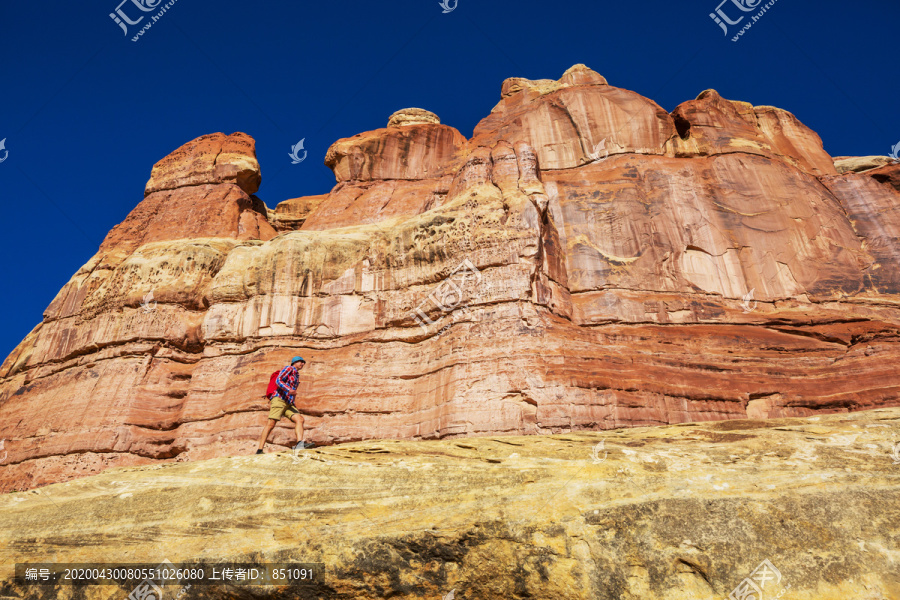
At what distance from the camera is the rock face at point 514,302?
20766mm

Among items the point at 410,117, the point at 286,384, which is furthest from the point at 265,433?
the point at 410,117

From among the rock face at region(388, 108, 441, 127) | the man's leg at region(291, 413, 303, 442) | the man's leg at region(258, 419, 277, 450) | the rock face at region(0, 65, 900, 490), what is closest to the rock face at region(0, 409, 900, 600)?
the man's leg at region(291, 413, 303, 442)

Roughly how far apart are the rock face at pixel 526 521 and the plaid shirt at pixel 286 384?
2.68m

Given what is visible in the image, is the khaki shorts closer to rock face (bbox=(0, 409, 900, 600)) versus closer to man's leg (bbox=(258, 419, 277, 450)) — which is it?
man's leg (bbox=(258, 419, 277, 450))

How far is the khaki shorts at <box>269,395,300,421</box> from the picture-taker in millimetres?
15073

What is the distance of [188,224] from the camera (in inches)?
1262

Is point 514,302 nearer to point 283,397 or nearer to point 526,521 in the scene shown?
point 283,397

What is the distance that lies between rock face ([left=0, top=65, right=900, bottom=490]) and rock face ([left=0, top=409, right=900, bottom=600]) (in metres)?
7.49

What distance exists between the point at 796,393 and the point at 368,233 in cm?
1730

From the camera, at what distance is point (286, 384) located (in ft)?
50.4

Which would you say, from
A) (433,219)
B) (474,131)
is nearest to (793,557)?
(433,219)

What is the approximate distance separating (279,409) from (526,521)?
23.2ft

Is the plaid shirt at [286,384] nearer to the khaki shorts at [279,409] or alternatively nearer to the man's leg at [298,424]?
the khaki shorts at [279,409]

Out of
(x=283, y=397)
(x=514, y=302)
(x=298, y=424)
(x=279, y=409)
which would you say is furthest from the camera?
(x=514, y=302)
